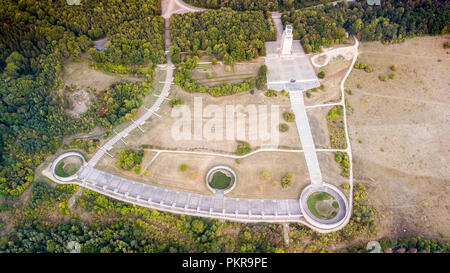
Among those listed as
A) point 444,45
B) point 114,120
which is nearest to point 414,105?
point 444,45

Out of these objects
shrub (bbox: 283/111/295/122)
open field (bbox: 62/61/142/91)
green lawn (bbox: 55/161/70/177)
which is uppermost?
open field (bbox: 62/61/142/91)

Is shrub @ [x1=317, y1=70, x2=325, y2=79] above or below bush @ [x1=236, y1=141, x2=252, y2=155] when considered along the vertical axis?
above

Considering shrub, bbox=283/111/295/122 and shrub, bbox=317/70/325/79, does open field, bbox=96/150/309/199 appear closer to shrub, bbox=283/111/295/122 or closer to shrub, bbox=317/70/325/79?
shrub, bbox=283/111/295/122

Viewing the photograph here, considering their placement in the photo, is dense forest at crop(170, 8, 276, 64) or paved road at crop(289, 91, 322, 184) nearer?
paved road at crop(289, 91, 322, 184)

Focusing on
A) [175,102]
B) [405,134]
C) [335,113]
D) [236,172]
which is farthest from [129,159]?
[405,134]

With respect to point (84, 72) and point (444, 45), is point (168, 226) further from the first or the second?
point (444, 45)

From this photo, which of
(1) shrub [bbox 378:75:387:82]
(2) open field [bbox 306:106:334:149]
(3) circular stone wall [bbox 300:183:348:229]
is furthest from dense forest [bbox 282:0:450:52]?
(3) circular stone wall [bbox 300:183:348:229]

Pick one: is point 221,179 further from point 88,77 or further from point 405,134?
point 88,77

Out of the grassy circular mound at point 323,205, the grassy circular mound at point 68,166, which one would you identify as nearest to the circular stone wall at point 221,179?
the grassy circular mound at point 323,205

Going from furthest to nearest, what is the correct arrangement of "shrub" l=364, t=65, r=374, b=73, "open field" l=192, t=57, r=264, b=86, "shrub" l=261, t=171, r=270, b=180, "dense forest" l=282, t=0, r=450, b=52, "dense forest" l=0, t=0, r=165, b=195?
"dense forest" l=282, t=0, r=450, b=52
"shrub" l=364, t=65, r=374, b=73
"open field" l=192, t=57, r=264, b=86
"dense forest" l=0, t=0, r=165, b=195
"shrub" l=261, t=171, r=270, b=180
